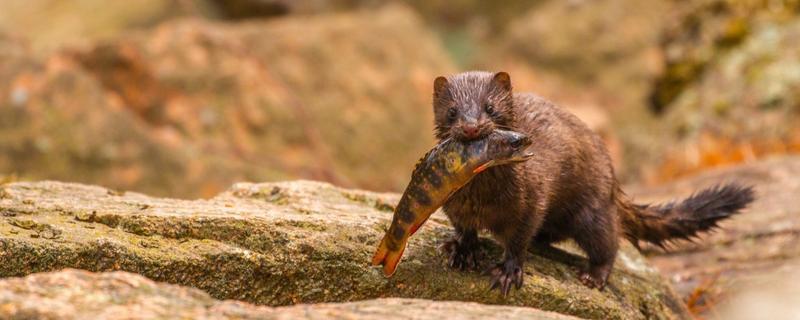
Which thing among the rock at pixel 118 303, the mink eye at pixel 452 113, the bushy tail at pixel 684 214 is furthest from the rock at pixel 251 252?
the bushy tail at pixel 684 214

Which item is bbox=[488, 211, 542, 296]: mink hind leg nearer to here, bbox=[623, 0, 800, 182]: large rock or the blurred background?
the blurred background

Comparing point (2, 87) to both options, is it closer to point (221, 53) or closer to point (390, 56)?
point (221, 53)

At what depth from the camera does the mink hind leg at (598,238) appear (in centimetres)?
572

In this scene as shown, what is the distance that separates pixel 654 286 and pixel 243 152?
6.53 metres

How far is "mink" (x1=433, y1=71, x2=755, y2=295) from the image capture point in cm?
511

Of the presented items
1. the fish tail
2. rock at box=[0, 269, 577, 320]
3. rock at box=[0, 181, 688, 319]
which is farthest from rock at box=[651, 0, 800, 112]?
rock at box=[0, 269, 577, 320]

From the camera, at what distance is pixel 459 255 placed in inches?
200

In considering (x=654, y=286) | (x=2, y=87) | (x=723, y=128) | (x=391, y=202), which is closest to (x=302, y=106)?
(x=2, y=87)

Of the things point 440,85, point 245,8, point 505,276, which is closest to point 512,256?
point 505,276

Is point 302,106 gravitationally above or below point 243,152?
above

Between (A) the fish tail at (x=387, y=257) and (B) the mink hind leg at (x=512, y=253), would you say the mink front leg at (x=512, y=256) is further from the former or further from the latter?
(A) the fish tail at (x=387, y=257)

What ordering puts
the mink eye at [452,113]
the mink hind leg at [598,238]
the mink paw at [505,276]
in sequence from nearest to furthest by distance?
the mink paw at [505,276], the mink eye at [452,113], the mink hind leg at [598,238]

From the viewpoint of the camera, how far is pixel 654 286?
Result: 19.4 ft

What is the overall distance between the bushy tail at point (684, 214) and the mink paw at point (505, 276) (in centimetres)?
165
